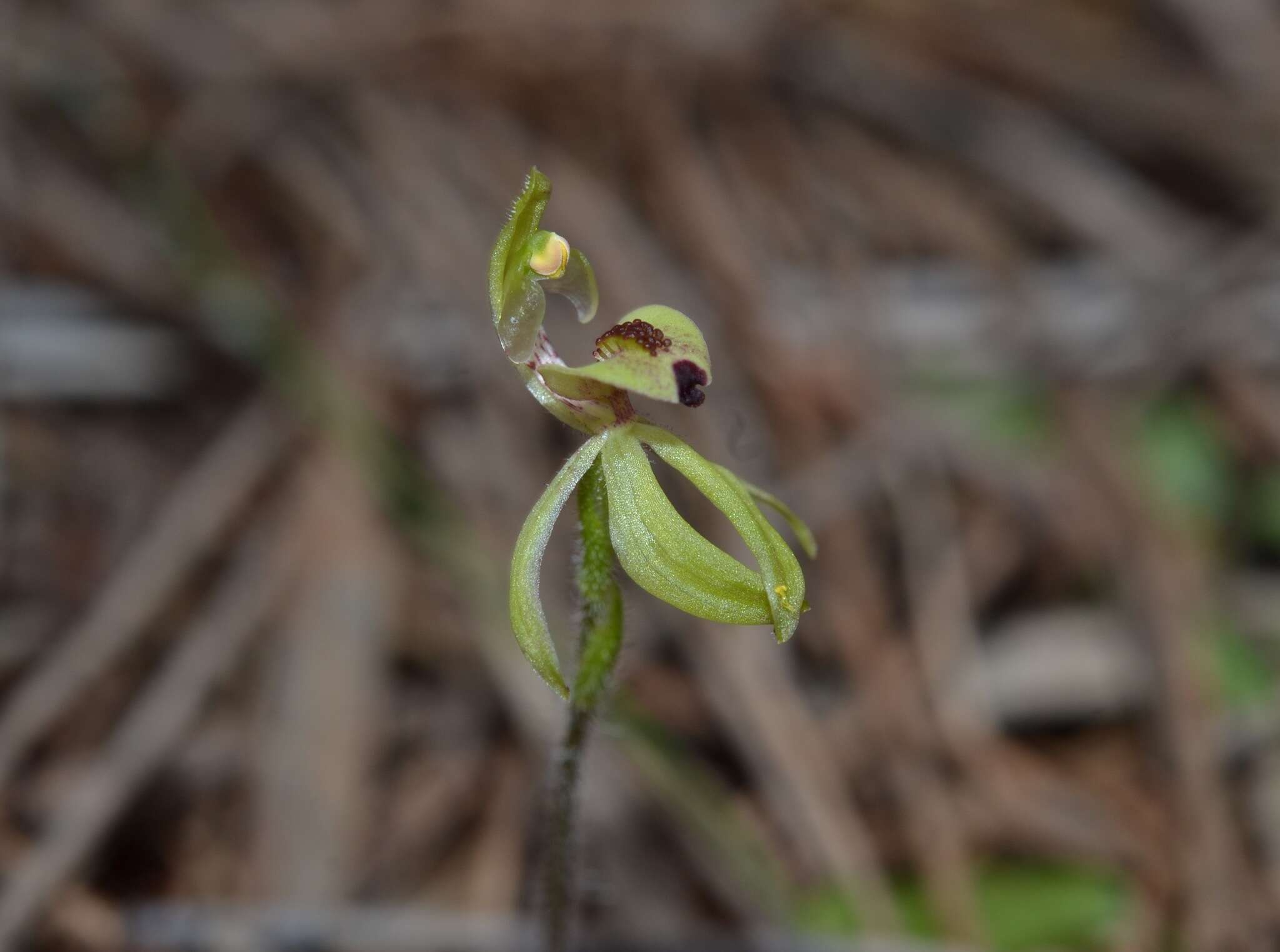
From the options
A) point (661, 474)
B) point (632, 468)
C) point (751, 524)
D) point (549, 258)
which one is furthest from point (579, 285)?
point (661, 474)

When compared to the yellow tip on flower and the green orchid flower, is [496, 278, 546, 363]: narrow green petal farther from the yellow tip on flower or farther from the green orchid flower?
the yellow tip on flower

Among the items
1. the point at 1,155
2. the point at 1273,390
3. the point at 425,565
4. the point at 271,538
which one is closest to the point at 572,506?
the point at 425,565

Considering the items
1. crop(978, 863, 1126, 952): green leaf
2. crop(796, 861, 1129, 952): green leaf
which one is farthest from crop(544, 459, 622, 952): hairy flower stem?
crop(978, 863, 1126, 952): green leaf

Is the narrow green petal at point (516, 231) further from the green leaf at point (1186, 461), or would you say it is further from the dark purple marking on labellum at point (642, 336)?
the green leaf at point (1186, 461)

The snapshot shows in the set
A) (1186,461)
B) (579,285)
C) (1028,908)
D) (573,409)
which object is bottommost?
(1028,908)

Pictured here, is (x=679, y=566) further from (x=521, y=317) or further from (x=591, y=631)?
(x=521, y=317)

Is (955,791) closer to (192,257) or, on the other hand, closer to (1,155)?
(192,257)
